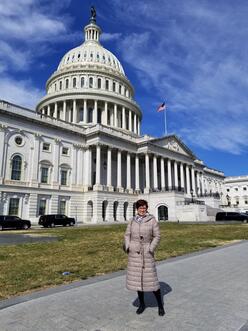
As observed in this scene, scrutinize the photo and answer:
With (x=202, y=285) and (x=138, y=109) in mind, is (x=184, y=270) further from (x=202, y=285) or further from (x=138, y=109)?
(x=138, y=109)

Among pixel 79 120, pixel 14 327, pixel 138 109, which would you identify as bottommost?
pixel 14 327

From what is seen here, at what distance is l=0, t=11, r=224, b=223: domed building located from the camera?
4628cm

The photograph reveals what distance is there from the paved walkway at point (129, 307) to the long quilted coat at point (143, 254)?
0.60m

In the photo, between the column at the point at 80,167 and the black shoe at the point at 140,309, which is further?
the column at the point at 80,167

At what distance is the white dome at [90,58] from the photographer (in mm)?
81312

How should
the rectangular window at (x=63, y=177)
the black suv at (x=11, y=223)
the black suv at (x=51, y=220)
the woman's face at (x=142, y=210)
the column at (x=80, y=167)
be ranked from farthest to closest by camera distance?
the column at (x=80, y=167), the rectangular window at (x=63, y=177), the black suv at (x=51, y=220), the black suv at (x=11, y=223), the woman's face at (x=142, y=210)

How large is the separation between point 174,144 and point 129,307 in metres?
66.9

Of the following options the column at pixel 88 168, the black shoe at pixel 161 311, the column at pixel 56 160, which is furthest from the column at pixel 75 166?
the black shoe at pixel 161 311

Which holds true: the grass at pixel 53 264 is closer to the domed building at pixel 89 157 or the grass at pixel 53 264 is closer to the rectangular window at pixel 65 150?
the domed building at pixel 89 157

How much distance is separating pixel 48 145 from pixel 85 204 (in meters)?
12.8

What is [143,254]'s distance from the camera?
239 inches

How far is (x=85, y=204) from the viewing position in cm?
5353

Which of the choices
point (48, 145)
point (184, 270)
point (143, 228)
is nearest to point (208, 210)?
point (48, 145)

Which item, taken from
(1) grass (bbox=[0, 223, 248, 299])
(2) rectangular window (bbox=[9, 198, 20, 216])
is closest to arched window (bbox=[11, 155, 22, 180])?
(2) rectangular window (bbox=[9, 198, 20, 216])
